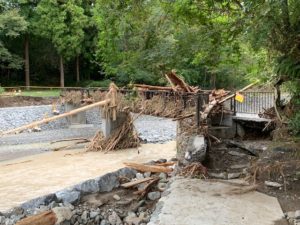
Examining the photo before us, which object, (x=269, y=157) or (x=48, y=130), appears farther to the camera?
(x=48, y=130)

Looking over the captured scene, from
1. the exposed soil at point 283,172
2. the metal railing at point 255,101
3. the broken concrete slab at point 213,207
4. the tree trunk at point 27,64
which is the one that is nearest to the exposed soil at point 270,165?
the exposed soil at point 283,172

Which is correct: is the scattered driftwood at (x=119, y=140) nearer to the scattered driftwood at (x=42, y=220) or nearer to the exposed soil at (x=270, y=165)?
the exposed soil at (x=270, y=165)

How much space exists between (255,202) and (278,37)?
295 cm

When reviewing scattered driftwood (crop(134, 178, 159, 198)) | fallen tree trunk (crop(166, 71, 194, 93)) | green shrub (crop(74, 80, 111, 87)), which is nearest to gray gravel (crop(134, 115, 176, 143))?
fallen tree trunk (crop(166, 71, 194, 93))

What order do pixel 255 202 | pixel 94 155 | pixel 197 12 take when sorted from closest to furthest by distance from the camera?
pixel 255 202, pixel 197 12, pixel 94 155

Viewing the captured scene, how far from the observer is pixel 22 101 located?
2833 centimetres

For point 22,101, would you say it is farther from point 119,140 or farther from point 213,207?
point 213,207

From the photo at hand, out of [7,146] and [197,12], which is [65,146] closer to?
[7,146]

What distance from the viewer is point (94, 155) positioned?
1537 cm

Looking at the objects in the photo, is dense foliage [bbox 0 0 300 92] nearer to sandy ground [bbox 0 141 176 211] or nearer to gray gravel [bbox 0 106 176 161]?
gray gravel [bbox 0 106 176 161]

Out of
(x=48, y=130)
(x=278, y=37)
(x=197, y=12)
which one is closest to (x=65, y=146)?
(x=48, y=130)

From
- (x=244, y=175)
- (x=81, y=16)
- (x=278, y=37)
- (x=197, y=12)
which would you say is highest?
(x=81, y=16)

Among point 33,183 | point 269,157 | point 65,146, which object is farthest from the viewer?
point 65,146

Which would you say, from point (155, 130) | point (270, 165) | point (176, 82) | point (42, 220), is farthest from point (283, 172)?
point (155, 130)
